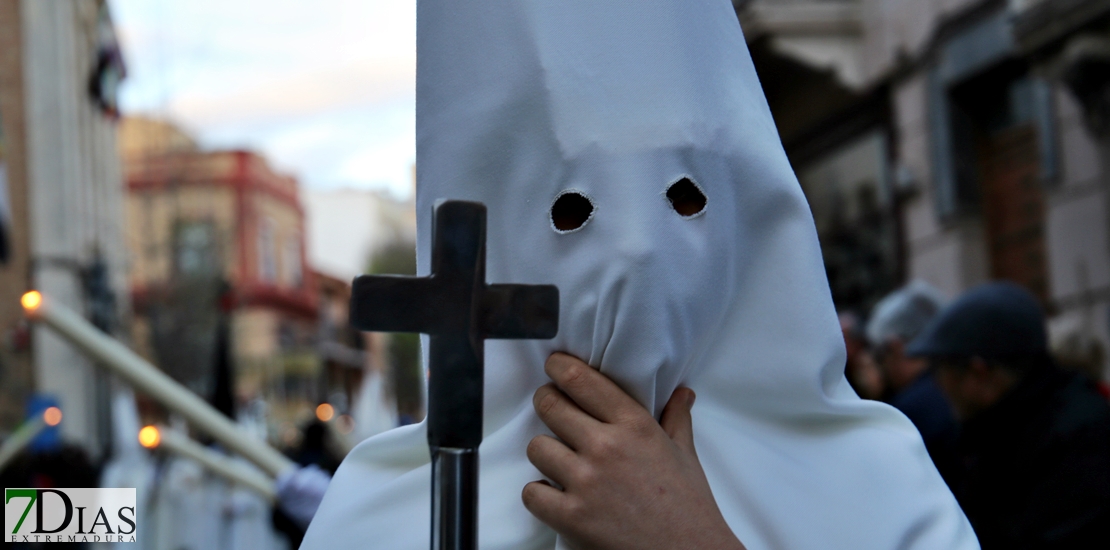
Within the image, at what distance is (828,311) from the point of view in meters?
1.52

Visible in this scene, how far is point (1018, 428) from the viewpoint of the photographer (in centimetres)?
317

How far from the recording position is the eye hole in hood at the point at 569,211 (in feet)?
4.51

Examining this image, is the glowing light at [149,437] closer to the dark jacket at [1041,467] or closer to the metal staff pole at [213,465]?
the metal staff pole at [213,465]

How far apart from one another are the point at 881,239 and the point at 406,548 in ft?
32.3

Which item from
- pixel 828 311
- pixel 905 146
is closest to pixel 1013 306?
pixel 828 311

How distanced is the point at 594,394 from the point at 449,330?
35 centimetres

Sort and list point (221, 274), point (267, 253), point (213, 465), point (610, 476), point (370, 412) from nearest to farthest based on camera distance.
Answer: point (610, 476) → point (213, 465) → point (370, 412) → point (221, 274) → point (267, 253)

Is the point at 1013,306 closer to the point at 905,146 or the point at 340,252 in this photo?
the point at 905,146

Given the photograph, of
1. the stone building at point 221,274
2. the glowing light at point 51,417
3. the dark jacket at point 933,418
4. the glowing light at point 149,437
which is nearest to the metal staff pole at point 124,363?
the glowing light at point 149,437

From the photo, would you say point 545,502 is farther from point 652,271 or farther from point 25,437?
point 25,437

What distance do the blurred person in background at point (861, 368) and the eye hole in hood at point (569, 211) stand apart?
13.4ft

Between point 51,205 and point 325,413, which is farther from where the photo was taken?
point 51,205

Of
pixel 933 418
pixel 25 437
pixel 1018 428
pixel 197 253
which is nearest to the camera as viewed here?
pixel 1018 428

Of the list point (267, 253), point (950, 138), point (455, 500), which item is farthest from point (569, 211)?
point (267, 253)
